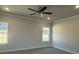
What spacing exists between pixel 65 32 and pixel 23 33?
86cm

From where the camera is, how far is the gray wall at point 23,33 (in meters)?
1.38

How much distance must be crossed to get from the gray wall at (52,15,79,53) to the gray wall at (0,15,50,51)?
0.66ft

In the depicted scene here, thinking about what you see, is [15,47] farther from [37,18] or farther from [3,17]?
[37,18]

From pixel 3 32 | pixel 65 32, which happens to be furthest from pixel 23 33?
pixel 65 32

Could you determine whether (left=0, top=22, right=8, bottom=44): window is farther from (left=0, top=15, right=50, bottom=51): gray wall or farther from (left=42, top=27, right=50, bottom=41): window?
(left=42, top=27, right=50, bottom=41): window

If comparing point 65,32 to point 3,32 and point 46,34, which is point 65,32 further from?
point 3,32

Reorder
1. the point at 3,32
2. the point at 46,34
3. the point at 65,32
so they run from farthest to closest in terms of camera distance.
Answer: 1. the point at 65,32
2. the point at 46,34
3. the point at 3,32

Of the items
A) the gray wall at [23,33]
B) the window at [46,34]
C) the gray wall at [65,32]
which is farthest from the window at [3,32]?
the gray wall at [65,32]

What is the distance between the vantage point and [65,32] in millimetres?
1613

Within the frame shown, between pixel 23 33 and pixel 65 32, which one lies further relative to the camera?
pixel 65 32

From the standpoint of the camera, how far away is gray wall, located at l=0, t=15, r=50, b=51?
1.38m

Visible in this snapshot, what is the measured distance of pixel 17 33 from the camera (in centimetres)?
144

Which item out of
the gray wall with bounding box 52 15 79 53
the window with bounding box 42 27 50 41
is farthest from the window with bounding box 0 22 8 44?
the gray wall with bounding box 52 15 79 53
